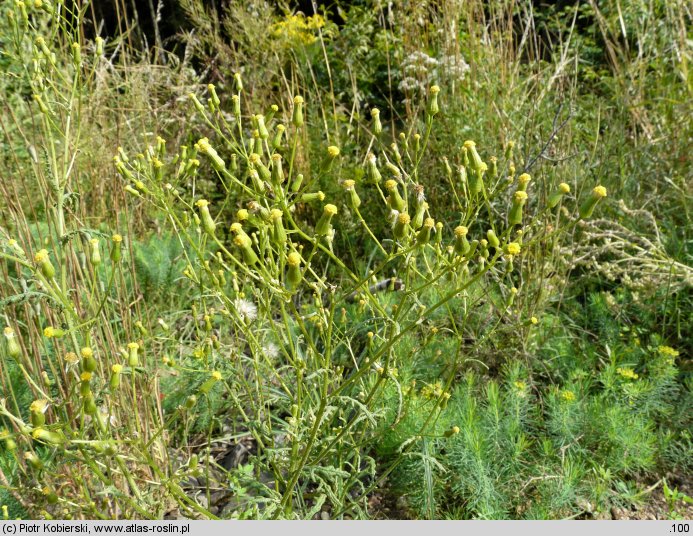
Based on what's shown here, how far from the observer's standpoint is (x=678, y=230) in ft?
9.95

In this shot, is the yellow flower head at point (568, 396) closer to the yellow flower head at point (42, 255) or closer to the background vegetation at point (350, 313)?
the background vegetation at point (350, 313)

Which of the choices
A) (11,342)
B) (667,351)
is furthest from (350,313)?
(11,342)

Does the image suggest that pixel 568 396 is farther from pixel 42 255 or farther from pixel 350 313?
pixel 42 255

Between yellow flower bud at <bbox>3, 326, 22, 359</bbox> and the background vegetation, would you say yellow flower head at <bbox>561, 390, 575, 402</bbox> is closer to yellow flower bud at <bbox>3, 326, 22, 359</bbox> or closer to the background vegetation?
the background vegetation

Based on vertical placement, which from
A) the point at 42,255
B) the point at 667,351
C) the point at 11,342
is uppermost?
the point at 42,255

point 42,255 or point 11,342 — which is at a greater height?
point 42,255

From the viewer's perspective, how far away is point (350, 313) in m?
2.57

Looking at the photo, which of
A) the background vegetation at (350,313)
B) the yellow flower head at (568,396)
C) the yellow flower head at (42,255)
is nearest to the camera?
the yellow flower head at (42,255)

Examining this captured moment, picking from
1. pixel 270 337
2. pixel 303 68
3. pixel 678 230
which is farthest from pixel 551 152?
pixel 303 68

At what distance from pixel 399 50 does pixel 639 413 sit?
2485 mm

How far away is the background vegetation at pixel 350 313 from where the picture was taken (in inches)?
53.7

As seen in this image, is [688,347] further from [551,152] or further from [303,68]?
[303,68]

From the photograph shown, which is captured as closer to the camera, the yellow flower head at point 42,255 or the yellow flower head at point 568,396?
the yellow flower head at point 42,255

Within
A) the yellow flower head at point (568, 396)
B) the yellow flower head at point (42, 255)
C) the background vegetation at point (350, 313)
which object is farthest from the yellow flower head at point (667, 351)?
the yellow flower head at point (42, 255)
